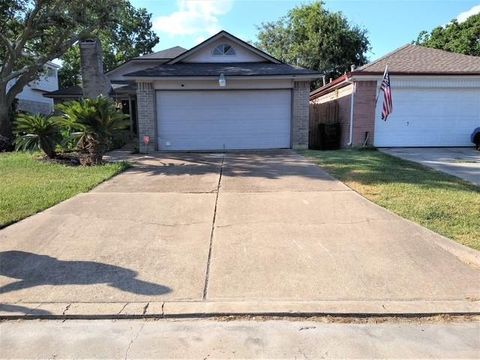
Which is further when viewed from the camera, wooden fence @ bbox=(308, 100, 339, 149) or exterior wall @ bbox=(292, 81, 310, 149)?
wooden fence @ bbox=(308, 100, 339, 149)

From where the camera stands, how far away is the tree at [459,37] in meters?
29.8

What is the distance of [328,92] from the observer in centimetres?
2023

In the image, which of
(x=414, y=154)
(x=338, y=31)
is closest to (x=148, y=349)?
(x=414, y=154)

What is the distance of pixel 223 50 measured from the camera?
17281 millimetres

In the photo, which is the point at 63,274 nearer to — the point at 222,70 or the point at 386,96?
the point at 222,70

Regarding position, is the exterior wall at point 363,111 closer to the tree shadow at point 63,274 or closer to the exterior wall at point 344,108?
the exterior wall at point 344,108

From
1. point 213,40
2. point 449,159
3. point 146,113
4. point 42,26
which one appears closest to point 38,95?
point 42,26

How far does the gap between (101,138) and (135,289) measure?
26.4 feet

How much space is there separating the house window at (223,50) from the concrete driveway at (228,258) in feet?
33.8

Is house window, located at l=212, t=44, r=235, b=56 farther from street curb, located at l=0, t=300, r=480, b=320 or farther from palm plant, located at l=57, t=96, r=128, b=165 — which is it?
street curb, located at l=0, t=300, r=480, b=320

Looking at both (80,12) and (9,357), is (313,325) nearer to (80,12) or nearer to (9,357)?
(9,357)

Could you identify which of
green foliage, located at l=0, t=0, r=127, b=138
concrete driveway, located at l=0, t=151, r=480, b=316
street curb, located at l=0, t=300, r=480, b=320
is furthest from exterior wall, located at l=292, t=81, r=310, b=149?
street curb, located at l=0, t=300, r=480, b=320

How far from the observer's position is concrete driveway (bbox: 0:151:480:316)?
168 inches

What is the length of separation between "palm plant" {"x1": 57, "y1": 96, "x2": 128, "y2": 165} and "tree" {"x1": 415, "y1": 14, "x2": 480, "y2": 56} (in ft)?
89.0
